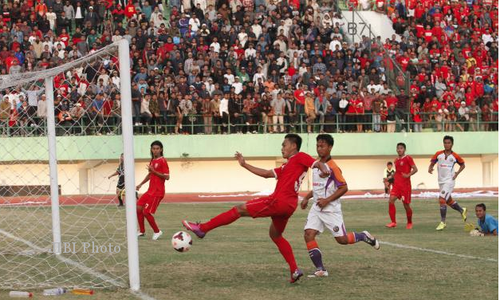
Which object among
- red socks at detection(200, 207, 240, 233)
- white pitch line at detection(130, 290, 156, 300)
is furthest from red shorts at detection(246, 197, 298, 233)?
white pitch line at detection(130, 290, 156, 300)

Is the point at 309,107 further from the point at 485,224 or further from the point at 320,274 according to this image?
the point at 320,274

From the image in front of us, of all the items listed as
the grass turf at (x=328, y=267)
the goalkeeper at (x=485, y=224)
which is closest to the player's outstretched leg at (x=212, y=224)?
the grass turf at (x=328, y=267)

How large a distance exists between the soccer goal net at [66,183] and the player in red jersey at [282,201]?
41.2 inches

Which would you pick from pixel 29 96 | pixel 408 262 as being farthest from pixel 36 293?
pixel 29 96

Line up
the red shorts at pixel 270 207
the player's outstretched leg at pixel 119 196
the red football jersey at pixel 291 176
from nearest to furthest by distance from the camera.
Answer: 1. the red shorts at pixel 270 207
2. the red football jersey at pixel 291 176
3. the player's outstretched leg at pixel 119 196

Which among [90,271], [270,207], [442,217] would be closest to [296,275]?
[270,207]

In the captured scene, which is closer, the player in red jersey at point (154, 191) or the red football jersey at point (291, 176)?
the red football jersey at point (291, 176)

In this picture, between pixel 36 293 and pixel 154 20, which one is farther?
pixel 154 20

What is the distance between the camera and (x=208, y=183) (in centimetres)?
3544

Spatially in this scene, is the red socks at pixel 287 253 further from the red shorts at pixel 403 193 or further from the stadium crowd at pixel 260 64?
the stadium crowd at pixel 260 64

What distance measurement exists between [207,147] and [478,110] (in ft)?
35.9

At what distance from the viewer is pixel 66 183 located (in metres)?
29.0

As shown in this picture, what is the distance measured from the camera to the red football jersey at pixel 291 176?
10852 millimetres

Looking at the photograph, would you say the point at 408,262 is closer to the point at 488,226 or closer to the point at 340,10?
the point at 488,226
